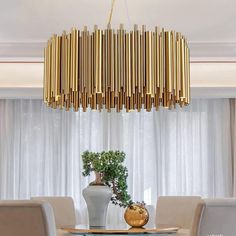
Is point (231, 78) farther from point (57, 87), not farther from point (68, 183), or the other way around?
point (57, 87)

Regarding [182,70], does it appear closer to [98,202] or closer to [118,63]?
[118,63]

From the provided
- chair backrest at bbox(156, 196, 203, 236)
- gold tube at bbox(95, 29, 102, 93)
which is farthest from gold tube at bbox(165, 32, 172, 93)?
chair backrest at bbox(156, 196, 203, 236)

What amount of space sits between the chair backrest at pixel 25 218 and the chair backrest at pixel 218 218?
77 centimetres

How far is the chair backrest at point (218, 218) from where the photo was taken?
2.72 meters

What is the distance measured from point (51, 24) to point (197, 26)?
4.59 ft

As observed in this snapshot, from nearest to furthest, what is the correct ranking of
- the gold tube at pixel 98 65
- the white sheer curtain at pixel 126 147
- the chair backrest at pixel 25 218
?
the chair backrest at pixel 25 218 < the gold tube at pixel 98 65 < the white sheer curtain at pixel 126 147

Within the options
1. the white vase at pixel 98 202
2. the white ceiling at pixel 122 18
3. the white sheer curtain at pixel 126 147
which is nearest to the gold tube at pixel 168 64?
the white vase at pixel 98 202

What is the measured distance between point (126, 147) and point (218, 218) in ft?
12.4

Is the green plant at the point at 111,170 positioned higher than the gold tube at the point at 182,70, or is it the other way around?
the gold tube at the point at 182,70

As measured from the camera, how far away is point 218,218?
2.76 m

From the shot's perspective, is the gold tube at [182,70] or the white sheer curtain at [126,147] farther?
the white sheer curtain at [126,147]

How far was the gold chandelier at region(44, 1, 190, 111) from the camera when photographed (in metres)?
3.30

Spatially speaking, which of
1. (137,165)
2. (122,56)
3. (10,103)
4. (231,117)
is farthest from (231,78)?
(122,56)

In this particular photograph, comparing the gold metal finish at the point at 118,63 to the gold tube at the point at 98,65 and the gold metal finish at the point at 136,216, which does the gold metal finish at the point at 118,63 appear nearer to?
the gold tube at the point at 98,65
